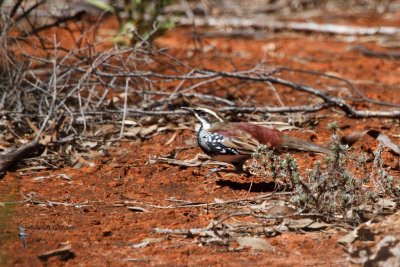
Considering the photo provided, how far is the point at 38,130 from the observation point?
9289mm

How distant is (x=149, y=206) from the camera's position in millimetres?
7172

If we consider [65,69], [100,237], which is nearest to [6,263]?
[100,237]

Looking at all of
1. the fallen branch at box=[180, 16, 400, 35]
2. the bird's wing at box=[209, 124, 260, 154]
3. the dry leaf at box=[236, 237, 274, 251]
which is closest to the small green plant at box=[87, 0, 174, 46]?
the fallen branch at box=[180, 16, 400, 35]

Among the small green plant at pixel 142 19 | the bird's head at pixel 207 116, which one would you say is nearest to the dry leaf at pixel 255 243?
the bird's head at pixel 207 116

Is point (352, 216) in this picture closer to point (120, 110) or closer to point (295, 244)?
point (295, 244)

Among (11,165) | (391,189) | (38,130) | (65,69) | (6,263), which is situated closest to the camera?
(6,263)

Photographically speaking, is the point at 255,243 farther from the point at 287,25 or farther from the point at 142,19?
the point at 287,25

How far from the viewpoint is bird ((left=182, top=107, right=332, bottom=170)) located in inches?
306

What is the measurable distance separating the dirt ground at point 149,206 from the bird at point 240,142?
0.29 meters

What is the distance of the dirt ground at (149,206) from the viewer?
19.4ft

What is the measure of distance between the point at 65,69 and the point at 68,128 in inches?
36.6

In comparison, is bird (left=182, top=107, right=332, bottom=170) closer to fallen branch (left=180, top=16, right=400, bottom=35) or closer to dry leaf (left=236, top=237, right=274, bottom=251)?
dry leaf (left=236, top=237, right=274, bottom=251)

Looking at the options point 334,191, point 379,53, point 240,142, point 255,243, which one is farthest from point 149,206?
point 379,53

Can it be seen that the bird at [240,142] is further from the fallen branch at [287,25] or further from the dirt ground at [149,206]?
the fallen branch at [287,25]
